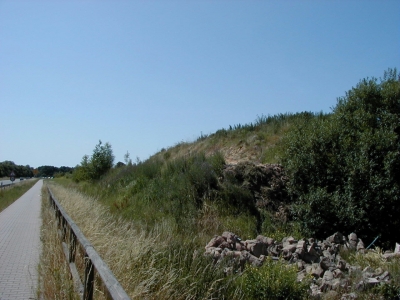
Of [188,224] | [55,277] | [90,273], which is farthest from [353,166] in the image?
[90,273]

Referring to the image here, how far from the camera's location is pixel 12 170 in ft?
403

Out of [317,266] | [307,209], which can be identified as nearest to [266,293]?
[317,266]

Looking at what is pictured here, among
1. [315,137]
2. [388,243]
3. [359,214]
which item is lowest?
[388,243]

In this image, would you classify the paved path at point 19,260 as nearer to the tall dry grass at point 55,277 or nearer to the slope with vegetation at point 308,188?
the tall dry grass at point 55,277

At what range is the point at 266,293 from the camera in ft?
24.3

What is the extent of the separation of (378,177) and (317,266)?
4712mm

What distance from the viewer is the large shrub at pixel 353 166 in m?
13.1

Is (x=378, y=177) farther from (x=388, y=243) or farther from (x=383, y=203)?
(x=388, y=243)

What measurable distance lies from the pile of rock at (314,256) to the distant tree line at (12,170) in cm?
11533

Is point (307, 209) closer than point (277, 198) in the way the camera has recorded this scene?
Yes

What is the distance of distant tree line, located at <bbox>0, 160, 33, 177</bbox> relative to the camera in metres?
135

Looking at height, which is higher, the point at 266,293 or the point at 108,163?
the point at 108,163

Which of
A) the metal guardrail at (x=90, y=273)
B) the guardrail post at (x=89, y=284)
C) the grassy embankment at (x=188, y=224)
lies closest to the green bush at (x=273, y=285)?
the grassy embankment at (x=188, y=224)

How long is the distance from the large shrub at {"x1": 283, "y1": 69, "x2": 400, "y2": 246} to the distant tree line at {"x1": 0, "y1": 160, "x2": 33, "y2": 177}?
11346cm
